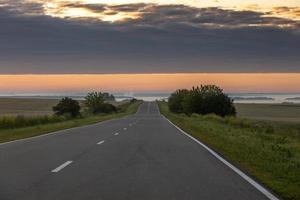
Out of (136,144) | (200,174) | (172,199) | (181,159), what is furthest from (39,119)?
(172,199)

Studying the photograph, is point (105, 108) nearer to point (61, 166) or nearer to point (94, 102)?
point (94, 102)

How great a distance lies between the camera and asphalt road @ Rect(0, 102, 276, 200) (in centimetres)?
1020

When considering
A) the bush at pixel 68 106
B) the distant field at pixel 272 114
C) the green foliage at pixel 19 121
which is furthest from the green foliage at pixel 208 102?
the green foliage at pixel 19 121

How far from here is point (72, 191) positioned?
10.5 m

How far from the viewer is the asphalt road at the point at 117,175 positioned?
1020 cm

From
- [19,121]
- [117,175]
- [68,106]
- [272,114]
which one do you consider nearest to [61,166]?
[117,175]

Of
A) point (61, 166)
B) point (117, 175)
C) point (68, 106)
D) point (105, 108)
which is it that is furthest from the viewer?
point (105, 108)

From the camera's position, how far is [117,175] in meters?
12.8

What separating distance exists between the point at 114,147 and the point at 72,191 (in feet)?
34.7

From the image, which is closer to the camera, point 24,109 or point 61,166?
point 61,166

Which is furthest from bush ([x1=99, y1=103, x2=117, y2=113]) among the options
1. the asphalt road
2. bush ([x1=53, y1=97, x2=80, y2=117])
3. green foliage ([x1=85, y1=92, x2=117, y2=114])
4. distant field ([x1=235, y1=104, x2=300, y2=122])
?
the asphalt road

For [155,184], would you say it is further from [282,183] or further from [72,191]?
[282,183]

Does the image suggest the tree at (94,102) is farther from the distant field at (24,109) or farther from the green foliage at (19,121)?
the green foliage at (19,121)

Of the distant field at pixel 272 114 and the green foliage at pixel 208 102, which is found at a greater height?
the green foliage at pixel 208 102
